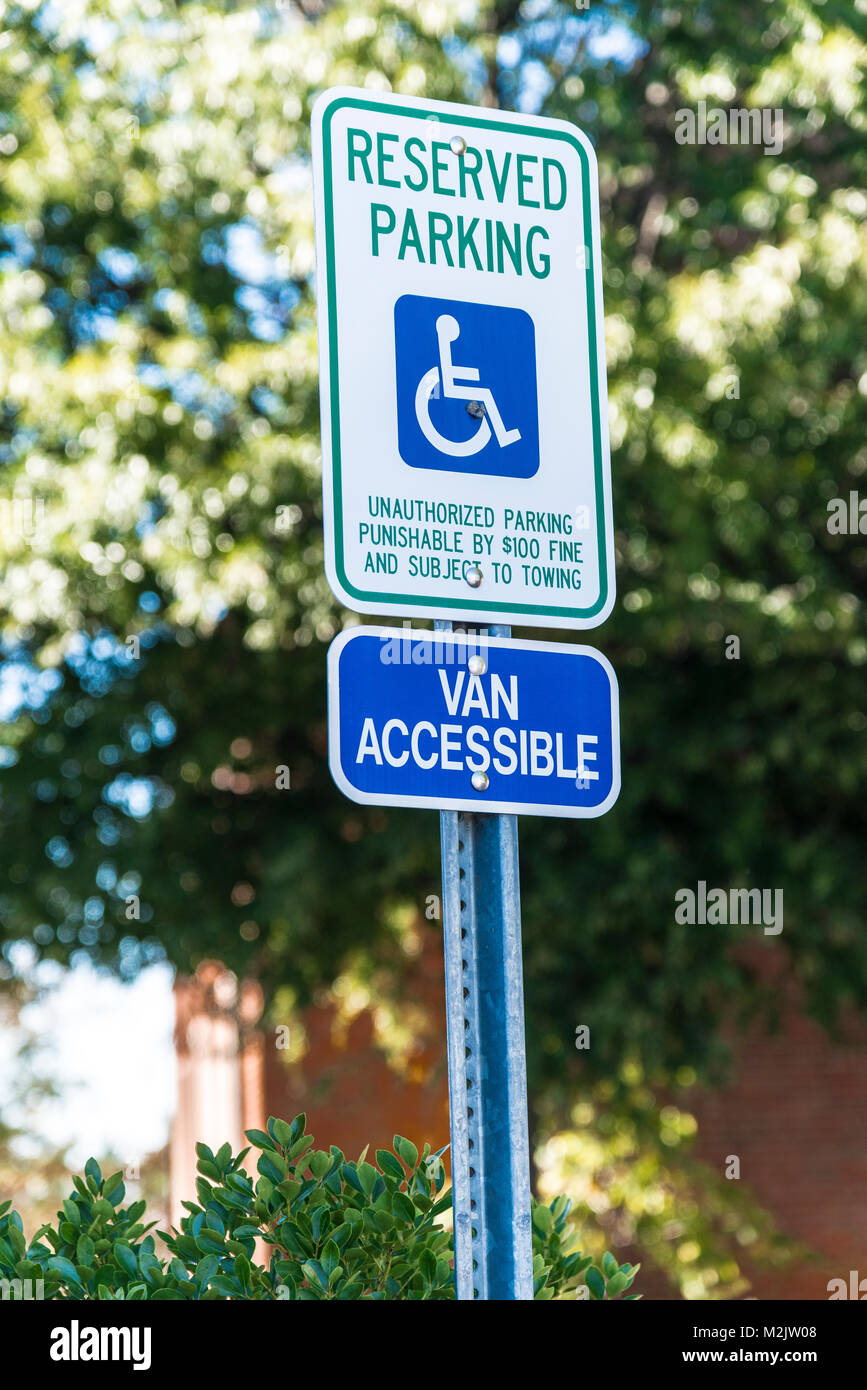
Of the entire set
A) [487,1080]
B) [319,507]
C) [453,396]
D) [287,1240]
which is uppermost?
[319,507]

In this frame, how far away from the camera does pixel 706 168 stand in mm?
9188

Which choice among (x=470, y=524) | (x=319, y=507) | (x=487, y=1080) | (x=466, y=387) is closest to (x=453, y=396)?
(x=466, y=387)

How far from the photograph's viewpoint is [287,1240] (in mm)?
2816

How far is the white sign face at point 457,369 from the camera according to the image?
2.18m

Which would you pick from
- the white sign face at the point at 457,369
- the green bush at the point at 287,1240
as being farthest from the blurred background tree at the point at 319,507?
the white sign face at the point at 457,369

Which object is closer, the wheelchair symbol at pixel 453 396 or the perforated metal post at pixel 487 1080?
the perforated metal post at pixel 487 1080

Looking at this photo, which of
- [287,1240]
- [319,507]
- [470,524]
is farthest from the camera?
[319,507]

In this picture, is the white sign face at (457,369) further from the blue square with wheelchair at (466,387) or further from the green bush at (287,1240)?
the green bush at (287,1240)

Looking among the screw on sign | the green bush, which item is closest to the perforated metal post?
the screw on sign

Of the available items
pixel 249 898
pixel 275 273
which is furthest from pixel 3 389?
pixel 249 898

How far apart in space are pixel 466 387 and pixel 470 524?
0.58 ft

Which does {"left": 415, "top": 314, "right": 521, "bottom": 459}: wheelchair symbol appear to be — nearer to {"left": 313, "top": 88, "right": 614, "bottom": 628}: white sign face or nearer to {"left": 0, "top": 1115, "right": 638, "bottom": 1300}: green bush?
{"left": 313, "top": 88, "right": 614, "bottom": 628}: white sign face

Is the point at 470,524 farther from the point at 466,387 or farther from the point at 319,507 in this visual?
the point at 319,507
